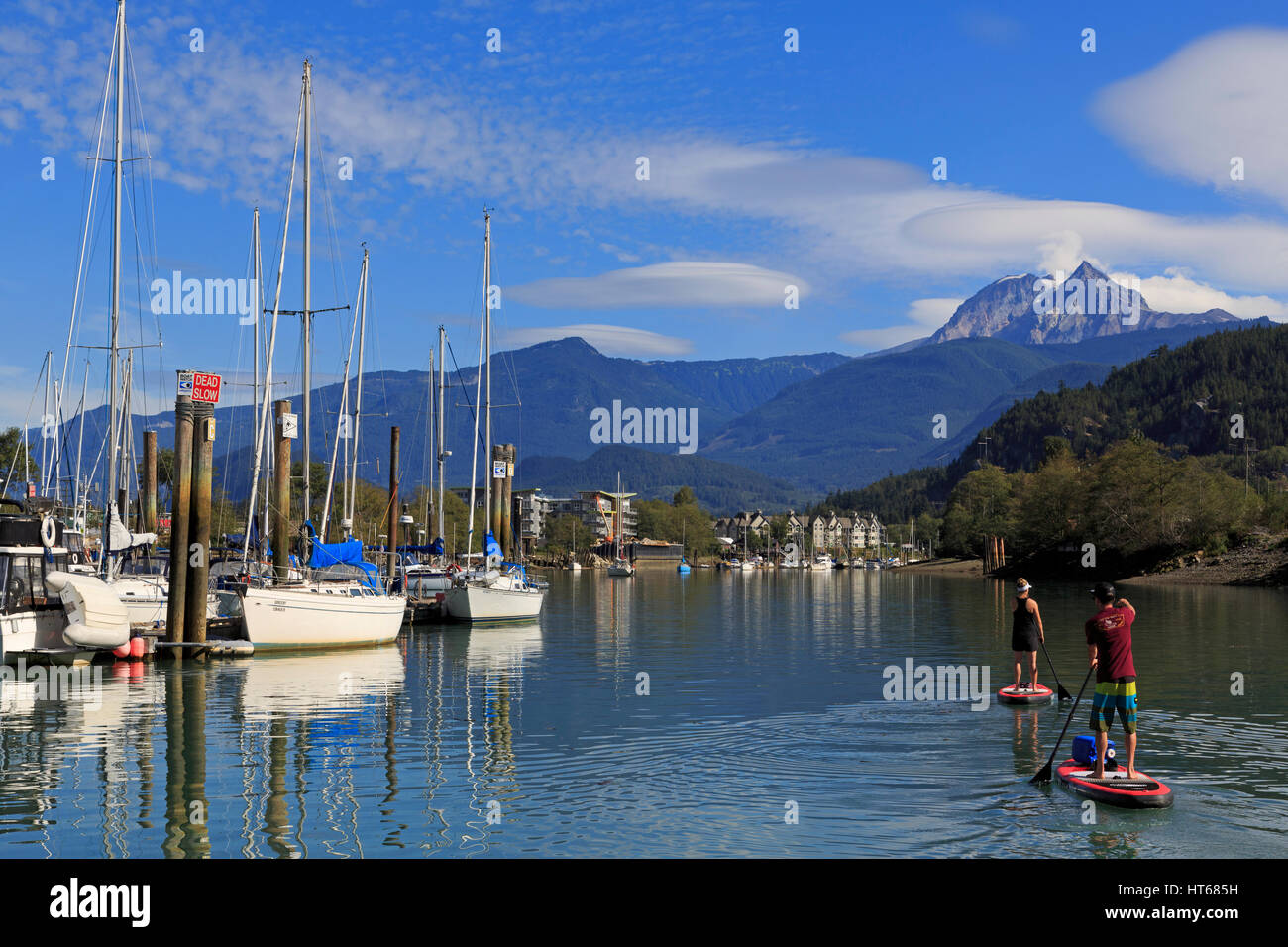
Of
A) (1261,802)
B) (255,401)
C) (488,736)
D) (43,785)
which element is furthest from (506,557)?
(1261,802)

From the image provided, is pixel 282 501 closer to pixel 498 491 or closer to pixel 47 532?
pixel 47 532

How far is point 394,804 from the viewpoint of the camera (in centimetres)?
1714

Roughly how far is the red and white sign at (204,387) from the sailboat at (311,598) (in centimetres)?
639

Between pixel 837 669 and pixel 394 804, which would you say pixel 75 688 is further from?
pixel 837 669

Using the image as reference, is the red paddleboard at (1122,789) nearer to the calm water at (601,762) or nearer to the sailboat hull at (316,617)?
the calm water at (601,762)

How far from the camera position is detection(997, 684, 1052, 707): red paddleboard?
26.4 metres

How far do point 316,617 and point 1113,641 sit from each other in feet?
95.6

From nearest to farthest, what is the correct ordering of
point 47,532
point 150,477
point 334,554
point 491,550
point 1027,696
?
point 1027,696, point 47,532, point 334,554, point 491,550, point 150,477

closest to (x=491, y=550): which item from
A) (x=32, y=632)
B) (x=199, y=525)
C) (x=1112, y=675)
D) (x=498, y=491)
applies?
(x=498, y=491)

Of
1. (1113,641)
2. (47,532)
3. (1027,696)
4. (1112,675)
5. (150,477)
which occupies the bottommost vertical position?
(1027,696)

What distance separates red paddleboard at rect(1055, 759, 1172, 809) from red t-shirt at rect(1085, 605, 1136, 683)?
1.47 metres

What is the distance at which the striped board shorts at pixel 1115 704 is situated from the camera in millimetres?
16703

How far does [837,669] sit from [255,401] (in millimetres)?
33006

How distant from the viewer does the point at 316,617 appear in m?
39.5
